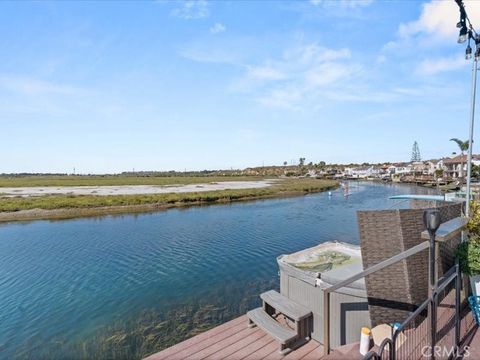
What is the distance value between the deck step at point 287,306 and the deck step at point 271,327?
30 cm

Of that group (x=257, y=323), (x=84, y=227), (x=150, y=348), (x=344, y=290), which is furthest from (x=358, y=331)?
(x=84, y=227)

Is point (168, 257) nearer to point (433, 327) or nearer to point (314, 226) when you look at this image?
point (314, 226)

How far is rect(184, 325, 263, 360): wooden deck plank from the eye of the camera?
5957 millimetres

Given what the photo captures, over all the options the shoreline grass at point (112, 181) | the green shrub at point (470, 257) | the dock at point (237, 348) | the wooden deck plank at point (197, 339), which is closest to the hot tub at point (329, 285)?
the dock at point (237, 348)

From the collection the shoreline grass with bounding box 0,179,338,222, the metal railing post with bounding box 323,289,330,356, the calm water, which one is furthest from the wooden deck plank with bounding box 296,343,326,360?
the shoreline grass with bounding box 0,179,338,222

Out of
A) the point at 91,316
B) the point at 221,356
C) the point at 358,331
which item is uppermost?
the point at 358,331

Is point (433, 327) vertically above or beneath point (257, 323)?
above

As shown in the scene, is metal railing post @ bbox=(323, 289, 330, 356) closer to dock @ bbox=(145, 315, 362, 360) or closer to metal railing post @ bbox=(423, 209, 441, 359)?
dock @ bbox=(145, 315, 362, 360)

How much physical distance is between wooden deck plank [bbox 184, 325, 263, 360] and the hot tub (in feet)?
4.35

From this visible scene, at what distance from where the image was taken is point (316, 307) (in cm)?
639

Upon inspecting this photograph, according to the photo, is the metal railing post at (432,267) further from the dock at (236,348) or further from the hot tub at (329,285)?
the dock at (236,348)

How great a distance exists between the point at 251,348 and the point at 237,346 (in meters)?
0.32

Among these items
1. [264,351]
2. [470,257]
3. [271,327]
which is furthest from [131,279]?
[470,257]

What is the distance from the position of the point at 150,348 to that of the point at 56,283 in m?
8.28
